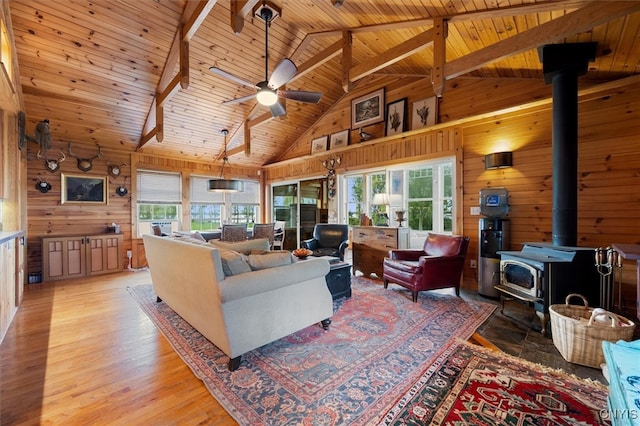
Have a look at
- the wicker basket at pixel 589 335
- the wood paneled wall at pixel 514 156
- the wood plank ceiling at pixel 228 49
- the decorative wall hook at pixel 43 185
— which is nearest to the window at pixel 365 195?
the wood paneled wall at pixel 514 156

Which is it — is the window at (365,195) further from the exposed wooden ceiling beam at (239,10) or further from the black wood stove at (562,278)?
the exposed wooden ceiling beam at (239,10)

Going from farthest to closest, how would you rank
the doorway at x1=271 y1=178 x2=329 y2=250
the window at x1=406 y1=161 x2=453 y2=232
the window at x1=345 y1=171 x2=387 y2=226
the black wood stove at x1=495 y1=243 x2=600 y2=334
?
the doorway at x1=271 y1=178 x2=329 y2=250
the window at x1=345 y1=171 x2=387 y2=226
the window at x1=406 y1=161 x2=453 y2=232
the black wood stove at x1=495 y1=243 x2=600 y2=334

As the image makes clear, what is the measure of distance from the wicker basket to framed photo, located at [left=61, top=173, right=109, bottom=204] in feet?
25.0

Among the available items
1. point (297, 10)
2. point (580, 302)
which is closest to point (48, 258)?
point (297, 10)

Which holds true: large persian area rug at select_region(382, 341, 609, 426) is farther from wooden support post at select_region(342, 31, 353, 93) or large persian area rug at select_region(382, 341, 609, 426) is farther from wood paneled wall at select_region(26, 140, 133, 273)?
wood paneled wall at select_region(26, 140, 133, 273)

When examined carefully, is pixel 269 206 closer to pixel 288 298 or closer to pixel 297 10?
pixel 297 10

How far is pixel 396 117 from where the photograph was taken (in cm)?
520

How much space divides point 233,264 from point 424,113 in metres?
4.26

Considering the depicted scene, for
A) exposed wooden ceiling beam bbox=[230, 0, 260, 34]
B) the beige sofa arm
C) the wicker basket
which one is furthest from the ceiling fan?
the wicker basket

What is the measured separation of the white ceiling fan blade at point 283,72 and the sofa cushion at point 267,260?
6.66 ft

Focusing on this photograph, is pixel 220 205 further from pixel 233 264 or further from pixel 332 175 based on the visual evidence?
pixel 233 264

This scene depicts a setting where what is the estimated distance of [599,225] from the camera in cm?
329

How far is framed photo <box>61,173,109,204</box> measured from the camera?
5387mm

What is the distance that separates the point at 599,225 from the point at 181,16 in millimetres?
6119
